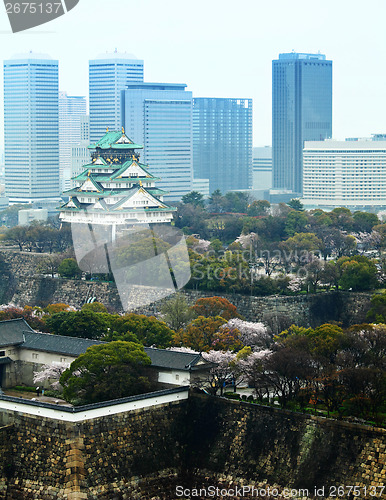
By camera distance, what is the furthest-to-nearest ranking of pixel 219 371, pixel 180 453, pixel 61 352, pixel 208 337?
pixel 208 337, pixel 61 352, pixel 219 371, pixel 180 453

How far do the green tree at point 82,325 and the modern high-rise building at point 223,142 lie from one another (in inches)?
5487

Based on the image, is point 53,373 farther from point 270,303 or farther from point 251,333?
point 270,303

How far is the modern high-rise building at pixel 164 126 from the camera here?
136m

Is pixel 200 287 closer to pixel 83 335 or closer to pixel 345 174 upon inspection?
pixel 83 335

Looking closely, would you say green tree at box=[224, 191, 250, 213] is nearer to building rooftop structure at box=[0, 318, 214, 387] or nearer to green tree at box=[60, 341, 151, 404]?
building rooftop structure at box=[0, 318, 214, 387]

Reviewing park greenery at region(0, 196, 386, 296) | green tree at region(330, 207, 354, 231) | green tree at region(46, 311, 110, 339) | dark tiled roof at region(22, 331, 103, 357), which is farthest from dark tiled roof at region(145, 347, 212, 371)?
green tree at region(330, 207, 354, 231)

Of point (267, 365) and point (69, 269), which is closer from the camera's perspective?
point (267, 365)

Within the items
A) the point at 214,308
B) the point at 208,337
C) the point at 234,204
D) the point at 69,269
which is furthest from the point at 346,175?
the point at 208,337

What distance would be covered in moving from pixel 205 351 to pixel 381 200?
97106 millimetres

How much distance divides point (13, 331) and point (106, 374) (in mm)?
7796

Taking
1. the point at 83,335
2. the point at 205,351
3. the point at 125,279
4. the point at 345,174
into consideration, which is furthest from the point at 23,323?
the point at 345,174

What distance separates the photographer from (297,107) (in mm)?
183750

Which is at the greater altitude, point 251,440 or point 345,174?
point 345,174

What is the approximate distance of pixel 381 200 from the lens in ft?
451
